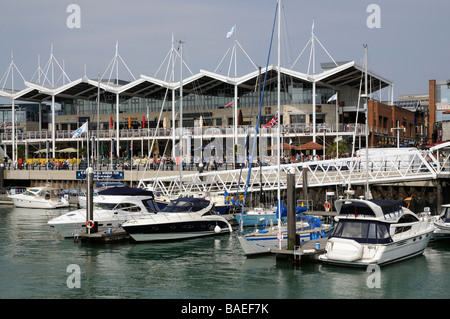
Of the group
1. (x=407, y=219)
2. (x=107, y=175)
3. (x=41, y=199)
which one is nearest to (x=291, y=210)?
(x=407, y=219)

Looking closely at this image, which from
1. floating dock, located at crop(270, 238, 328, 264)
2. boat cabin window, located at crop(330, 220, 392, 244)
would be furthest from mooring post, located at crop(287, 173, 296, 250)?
boat cabin window, located at crop(330, 220, 392, 244)

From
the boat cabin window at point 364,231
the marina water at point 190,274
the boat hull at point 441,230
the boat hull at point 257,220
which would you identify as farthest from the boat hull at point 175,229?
the boat hull at point 441,230

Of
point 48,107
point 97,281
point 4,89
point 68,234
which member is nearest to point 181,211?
point 68,234

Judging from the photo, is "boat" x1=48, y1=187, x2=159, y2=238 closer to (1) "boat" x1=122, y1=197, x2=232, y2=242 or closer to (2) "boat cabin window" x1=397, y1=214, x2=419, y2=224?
(1) "boat" x1=122, y1=197, x2=232, y2=242

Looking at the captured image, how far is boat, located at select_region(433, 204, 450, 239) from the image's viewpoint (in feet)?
102

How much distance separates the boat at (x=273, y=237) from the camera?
90.2ft

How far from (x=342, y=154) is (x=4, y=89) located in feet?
179

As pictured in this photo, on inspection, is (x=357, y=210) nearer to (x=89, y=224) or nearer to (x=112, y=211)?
(x=89, y=224)

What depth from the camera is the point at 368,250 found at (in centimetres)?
2461

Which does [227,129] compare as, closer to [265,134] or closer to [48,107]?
[265,134]

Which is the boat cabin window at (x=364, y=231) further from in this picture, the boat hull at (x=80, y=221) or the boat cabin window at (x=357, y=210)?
the boat hull at (x=80, y=221)

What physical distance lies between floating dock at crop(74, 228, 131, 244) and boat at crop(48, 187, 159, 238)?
1165 millimetres

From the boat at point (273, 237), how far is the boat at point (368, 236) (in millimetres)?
2374

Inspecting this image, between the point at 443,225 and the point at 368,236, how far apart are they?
8540 millimetres
